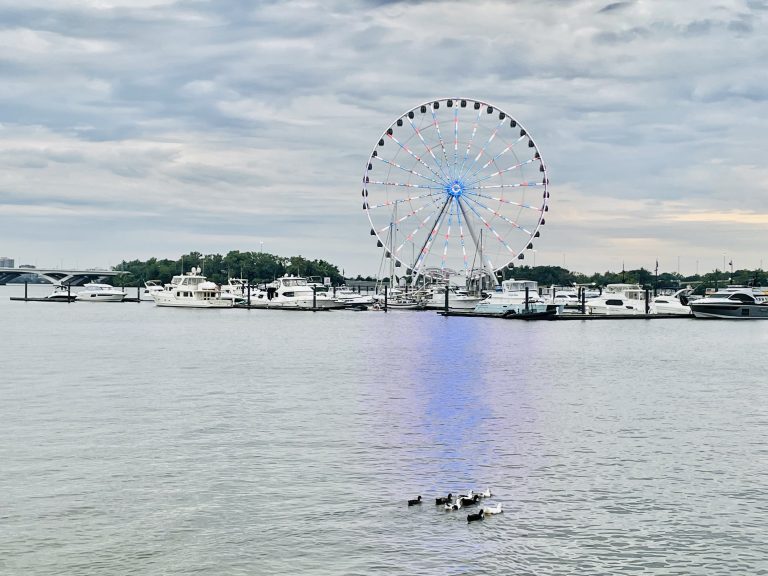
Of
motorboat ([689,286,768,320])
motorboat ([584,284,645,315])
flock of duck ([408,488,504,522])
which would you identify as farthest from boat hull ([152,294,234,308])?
flock of duck ([408,488,504,522])

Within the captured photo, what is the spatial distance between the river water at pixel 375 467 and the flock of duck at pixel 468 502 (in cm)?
32

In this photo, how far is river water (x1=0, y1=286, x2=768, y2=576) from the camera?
24.1 m

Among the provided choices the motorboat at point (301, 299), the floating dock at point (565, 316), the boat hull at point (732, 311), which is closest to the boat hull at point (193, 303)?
the motorboat at point (301, 299)

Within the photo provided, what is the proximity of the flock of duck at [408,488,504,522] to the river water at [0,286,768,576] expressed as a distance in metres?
0.32

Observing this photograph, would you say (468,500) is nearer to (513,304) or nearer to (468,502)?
(468,502)

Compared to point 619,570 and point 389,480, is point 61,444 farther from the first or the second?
point 619,570

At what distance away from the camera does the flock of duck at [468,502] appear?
26984 mm

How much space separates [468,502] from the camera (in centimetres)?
2827

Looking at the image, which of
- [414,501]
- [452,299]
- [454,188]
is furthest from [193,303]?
[414,501]

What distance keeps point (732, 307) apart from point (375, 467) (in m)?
123

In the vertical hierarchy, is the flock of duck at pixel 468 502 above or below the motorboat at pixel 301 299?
below

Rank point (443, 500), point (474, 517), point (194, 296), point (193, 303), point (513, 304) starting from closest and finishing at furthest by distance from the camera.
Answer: point (474, 517) < point (443, 500) < point (513, 304) < point (193, 303) < point (194, 296)

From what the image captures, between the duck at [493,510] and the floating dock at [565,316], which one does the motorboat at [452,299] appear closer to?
the floating dock at [565,316]

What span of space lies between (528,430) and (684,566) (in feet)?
62.0
